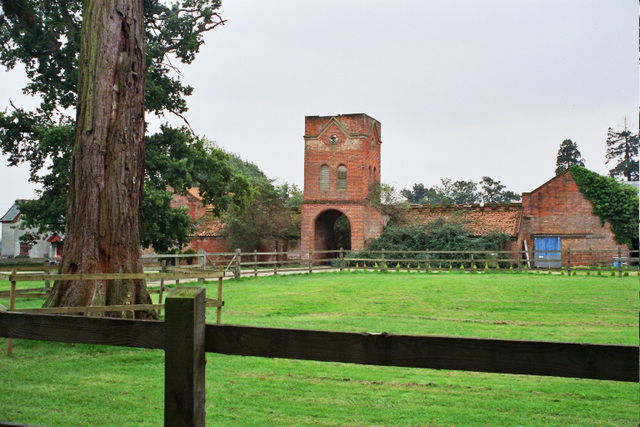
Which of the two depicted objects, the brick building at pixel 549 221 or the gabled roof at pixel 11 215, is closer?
the brick building at pixel 549 221

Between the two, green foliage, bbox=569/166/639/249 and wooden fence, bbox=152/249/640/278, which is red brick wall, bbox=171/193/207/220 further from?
green foliage, bbox=569/166/639/249

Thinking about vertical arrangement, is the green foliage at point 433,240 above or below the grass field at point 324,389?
above

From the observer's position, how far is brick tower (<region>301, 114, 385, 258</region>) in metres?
37.1

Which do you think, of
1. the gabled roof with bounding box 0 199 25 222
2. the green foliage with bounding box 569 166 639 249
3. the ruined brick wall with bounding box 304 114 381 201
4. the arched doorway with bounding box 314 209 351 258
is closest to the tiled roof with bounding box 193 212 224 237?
the arched doorway with bounding box 314 209 351 258

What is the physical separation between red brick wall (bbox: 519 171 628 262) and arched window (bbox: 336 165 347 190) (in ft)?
34.8

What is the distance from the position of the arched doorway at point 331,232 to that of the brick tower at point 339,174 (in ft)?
0.75

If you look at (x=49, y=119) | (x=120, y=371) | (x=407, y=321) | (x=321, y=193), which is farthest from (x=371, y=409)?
(x=321, y=193)

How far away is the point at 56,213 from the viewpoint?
22.3m

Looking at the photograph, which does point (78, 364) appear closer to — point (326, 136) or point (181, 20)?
point (181, 20)

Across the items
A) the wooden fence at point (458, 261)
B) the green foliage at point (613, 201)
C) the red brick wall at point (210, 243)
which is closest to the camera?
the wooden fence at point (458, 261)

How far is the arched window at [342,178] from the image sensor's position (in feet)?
124

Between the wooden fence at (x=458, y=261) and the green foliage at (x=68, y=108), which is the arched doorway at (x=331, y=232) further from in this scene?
the green foliage at (x=68, y=108)

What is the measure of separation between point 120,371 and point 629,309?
35.5 feet

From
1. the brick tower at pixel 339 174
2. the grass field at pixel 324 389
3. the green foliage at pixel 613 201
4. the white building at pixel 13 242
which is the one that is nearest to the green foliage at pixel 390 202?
the brick tower at pixel 339 174
